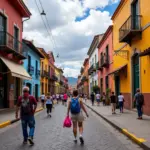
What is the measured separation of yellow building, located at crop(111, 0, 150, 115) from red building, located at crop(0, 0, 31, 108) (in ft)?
24.8

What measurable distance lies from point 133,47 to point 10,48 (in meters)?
8.12

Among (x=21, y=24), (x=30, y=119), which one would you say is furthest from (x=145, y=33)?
(x=21, y=24)

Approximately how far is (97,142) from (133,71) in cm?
→ 1247

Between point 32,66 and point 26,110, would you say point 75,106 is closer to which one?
point 26,110

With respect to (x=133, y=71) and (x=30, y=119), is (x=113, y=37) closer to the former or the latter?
(x=133, y=71)

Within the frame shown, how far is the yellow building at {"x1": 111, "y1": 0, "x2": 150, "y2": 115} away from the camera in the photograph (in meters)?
16.8

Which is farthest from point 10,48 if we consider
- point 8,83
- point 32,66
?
point 32,66

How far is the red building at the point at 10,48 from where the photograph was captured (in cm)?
2059

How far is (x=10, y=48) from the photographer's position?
20.4 metres

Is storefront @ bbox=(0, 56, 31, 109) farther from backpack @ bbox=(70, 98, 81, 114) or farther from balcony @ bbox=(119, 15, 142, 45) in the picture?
backpack @ bbox=(70, 98, 81, 114)

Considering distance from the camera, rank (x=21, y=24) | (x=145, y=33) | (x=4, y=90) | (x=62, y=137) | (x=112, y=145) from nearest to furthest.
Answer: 1. (x=112, y=145)
2. (x=62, y=137)
3. (x=145, y=33)
4. (x=4, y=90)
5. (x=21, y=24)

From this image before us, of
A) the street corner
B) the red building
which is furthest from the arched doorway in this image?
the street corner

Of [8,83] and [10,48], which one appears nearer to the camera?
[10,48]

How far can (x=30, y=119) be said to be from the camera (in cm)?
850
